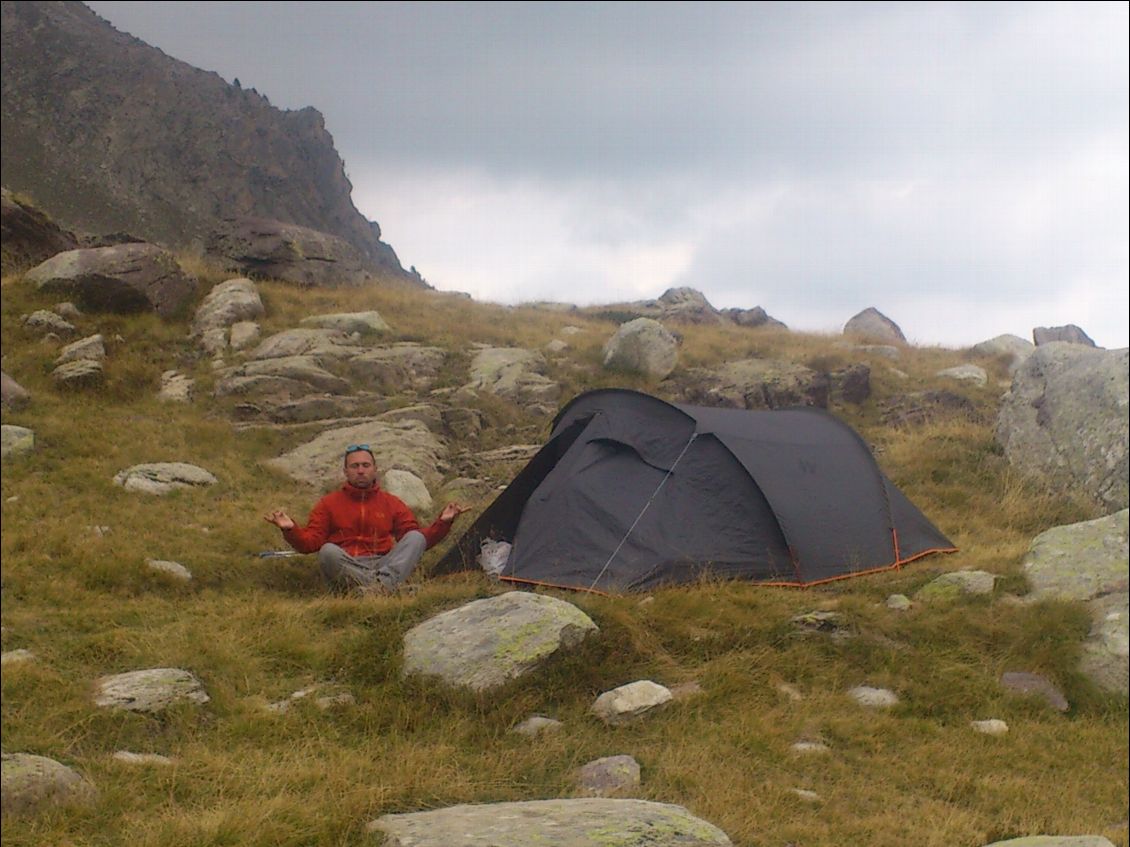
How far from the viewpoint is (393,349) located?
17.2 meters

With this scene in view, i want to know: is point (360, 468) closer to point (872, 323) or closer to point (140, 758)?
point (140, 758)

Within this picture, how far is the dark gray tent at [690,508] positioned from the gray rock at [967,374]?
10126mm

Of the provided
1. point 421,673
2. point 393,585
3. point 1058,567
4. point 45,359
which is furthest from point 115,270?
point 1058,567

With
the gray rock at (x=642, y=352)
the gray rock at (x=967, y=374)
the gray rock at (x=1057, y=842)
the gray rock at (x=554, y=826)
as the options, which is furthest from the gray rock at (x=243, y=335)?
the gray rock at (x=967, y=374)

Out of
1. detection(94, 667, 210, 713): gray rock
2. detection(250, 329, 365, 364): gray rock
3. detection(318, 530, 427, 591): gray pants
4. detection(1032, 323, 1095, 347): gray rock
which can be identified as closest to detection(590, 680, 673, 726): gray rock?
detection(94, 667, 210, 713): gray rock

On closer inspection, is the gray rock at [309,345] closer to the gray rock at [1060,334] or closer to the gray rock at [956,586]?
the gray rock at [956,586]

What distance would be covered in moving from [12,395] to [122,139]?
243ft

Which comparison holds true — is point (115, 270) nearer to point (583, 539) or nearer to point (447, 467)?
point (447, 467)

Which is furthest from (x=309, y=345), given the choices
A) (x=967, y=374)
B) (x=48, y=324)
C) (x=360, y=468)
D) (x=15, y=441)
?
(x=967, y=374)

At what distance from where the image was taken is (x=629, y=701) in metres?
6.34

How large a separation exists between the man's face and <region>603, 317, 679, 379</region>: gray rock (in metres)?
9.96

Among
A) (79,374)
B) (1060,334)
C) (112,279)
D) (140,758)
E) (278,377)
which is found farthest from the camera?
(1060,334)

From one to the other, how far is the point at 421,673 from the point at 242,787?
1.86 metres

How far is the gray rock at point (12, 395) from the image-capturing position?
12484 millimetres
